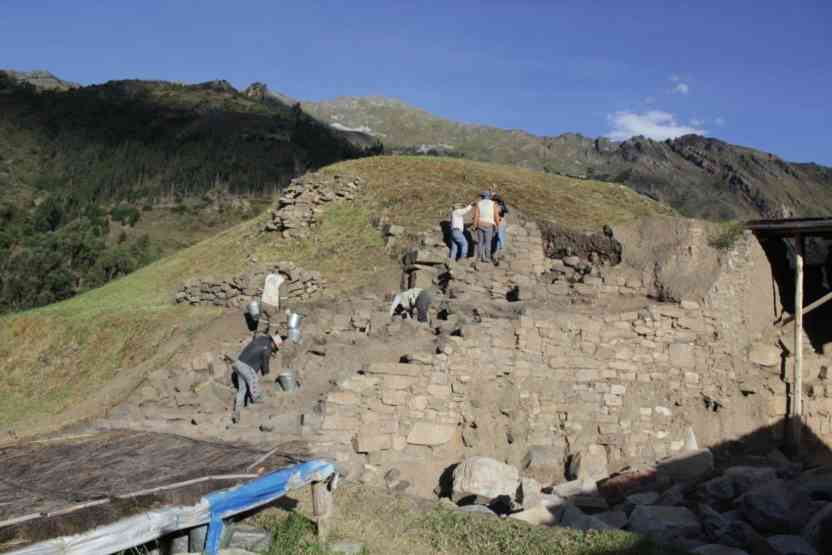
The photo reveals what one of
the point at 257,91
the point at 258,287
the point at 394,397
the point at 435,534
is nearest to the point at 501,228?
the point at 258,287

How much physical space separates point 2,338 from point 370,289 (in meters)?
10.4

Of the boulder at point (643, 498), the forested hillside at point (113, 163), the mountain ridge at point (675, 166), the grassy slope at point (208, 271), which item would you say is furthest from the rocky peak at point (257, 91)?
the boulder at point (643, 498)

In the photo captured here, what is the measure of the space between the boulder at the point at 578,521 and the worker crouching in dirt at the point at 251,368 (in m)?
4.36

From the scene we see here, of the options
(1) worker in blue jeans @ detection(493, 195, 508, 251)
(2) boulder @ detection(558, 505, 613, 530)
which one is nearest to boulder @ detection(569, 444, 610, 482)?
(2) boulder @ detection(558, 505, 613, 530)

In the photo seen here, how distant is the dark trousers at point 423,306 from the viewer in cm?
1328

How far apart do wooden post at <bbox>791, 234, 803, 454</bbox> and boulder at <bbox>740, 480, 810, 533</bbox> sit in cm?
511

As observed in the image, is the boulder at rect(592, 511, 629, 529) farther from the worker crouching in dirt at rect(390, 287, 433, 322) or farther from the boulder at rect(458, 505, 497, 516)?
the worker crouching in dirt at rect(390, 287, 433, 322)

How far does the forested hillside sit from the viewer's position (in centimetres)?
3788

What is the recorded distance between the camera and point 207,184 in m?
61.9

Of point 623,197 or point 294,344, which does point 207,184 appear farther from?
point 294,344

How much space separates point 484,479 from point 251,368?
3.54 m

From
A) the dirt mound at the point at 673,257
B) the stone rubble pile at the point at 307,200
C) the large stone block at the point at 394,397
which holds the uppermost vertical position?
the stone rubble pile at the point at 307,200

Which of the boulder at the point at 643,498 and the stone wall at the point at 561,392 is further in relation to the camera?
the stone wall at the point at 561,392

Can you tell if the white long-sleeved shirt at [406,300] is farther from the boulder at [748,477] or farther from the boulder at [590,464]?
the boulder at [748,477]
